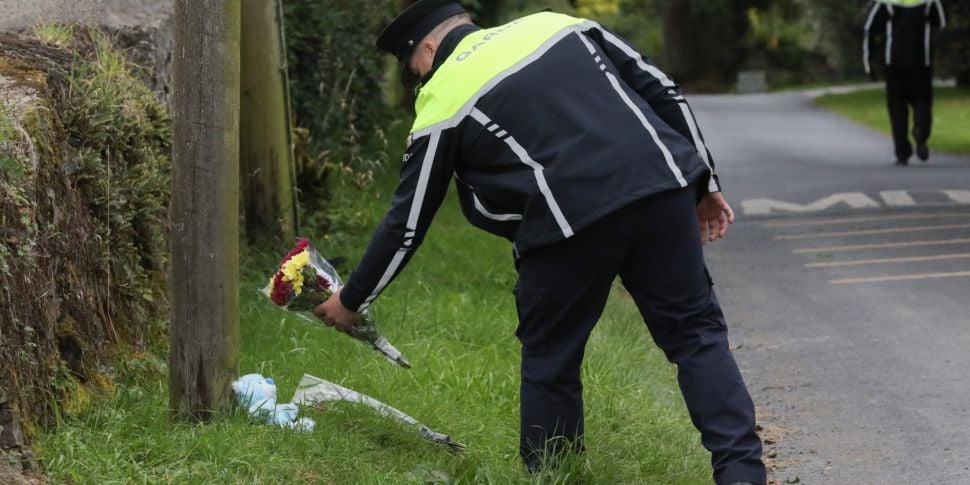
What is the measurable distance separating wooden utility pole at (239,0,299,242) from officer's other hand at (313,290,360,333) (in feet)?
13.5

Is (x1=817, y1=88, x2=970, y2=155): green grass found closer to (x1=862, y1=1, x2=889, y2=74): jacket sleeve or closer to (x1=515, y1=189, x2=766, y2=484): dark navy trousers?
(x1=862, y1=1, x2=889, y2=74): jacket sleeve

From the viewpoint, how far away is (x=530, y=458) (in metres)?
4.77

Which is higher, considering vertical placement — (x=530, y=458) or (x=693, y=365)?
(x=693, y=365)

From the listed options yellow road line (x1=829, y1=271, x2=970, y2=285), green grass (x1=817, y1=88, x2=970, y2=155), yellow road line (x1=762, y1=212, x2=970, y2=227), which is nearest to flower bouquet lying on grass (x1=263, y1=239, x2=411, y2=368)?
yellow road line (x1=829, y1=271, x2=970, y2=285)

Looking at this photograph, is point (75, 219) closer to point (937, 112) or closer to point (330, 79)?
point (330, 79)

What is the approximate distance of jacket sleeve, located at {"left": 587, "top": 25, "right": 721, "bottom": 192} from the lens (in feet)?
15.2

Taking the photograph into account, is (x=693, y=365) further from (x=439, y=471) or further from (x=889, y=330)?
(x=889, y=330)

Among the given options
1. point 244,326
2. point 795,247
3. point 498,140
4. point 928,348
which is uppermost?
point 498,140

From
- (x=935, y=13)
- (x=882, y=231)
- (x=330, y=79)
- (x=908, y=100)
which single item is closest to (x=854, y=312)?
(x=882, y=231)

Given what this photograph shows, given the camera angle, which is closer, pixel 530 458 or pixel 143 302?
pixel 530 458

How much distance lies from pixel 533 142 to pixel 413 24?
564 millimetres

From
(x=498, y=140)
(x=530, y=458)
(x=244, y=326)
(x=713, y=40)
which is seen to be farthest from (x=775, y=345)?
(x=713, y=40)

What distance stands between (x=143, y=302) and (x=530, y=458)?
2.02 m

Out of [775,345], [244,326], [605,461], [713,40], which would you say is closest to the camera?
[605,461]
